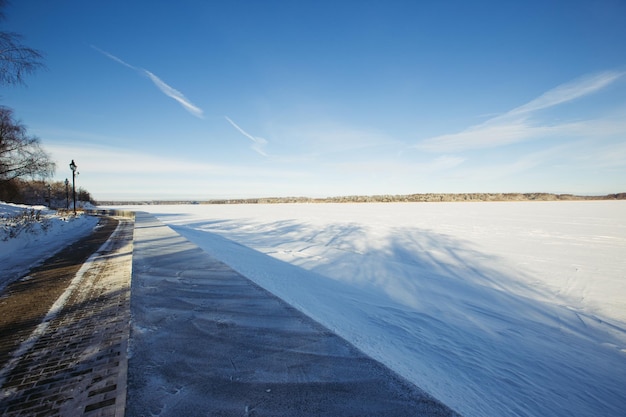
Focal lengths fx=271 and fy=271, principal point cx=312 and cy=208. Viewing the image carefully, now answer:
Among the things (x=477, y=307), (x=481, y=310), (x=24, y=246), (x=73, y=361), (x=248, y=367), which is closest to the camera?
(x=248, y=367)

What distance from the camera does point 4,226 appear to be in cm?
1005

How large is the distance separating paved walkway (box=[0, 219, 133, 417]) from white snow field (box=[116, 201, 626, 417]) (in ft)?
6.92

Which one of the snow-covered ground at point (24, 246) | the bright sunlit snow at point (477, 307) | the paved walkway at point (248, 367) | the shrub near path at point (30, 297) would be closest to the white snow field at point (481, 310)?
the bright sunlit snow at point (477, 307)

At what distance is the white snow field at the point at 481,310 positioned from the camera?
244cm

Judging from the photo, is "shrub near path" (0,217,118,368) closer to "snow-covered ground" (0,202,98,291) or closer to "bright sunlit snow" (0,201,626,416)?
"snow-covered ground" (0,202,98,291)

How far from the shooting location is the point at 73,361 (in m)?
2.53

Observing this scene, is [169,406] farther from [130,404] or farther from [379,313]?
[379,313]

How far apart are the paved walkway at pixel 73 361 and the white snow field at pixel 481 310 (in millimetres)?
2108

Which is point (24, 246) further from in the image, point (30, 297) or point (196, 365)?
point (196, 365)

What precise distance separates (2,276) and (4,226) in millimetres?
6329

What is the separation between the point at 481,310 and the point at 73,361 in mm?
5366

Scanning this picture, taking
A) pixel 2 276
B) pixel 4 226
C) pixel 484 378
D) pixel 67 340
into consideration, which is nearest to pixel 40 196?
pixel 4 226

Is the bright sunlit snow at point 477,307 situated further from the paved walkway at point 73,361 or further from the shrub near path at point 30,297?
the paved walkway at point 73,361

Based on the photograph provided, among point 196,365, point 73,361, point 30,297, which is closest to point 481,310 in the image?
point 196,365
